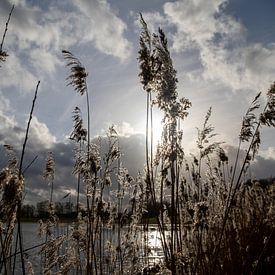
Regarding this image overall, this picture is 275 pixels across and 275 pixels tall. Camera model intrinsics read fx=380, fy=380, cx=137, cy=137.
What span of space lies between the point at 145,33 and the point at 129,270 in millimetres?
4517

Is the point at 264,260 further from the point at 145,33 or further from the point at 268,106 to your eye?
the point at 145,33

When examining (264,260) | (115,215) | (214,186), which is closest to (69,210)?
(115,215)

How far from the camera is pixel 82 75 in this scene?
4.49m

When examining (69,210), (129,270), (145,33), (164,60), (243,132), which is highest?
(145,33)

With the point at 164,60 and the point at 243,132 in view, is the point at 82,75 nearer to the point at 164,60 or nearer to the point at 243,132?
the point at 164,60

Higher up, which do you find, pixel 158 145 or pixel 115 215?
pixel 158 145

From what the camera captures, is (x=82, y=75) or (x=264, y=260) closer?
(x=82, y=75)

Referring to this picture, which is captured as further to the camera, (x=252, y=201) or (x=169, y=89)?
(x=252, y=201)

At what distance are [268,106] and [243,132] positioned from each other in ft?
1.85

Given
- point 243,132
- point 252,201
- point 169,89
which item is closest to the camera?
point 169,89

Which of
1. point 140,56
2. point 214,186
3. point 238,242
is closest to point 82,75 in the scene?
point 140,56

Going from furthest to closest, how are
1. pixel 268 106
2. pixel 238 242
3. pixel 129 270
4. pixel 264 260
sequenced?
pixel 129 270, pixel 238 242, pixel 264 260, pixel 268 106

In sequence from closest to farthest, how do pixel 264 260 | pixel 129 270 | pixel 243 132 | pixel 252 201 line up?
pixel 243 132
pixel 264 260
pixel 129 270
pixel 252 201

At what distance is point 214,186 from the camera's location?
698cm
